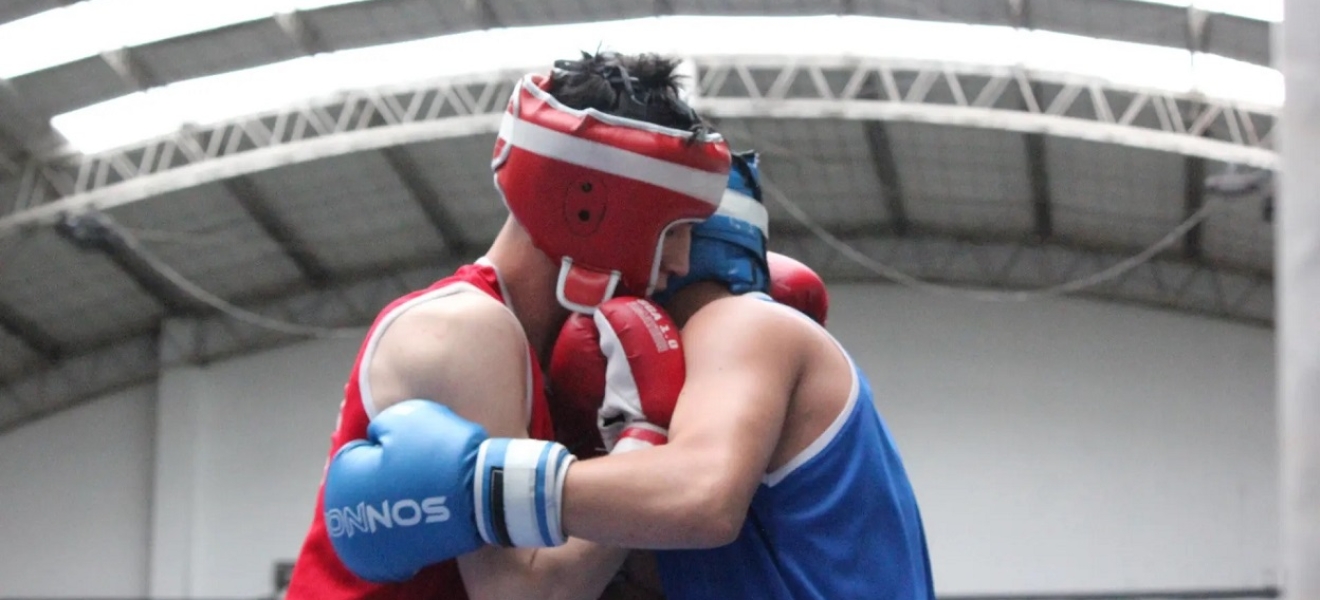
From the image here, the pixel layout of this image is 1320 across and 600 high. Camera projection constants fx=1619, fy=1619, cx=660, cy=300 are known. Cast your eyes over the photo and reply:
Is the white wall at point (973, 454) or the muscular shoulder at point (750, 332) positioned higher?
the white wall at point (973, 454)

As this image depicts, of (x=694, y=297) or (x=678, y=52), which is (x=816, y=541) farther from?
(x=678, y=52)

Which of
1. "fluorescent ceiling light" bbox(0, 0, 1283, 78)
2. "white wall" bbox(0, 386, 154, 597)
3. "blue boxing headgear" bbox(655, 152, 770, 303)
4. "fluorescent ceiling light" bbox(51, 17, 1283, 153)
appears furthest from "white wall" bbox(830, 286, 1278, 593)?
"blue boxing headgear" bbox(655, 152, 770, 303)

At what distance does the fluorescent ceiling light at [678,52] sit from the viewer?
12938mm

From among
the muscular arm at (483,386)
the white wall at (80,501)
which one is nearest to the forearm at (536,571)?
the muscular arm at (483,386)

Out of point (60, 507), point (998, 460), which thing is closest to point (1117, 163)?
point (998, 460)

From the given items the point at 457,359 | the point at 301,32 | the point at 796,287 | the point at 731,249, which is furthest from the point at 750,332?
the point at 301,32

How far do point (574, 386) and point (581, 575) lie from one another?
0.95 feet

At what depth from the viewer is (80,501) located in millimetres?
18047

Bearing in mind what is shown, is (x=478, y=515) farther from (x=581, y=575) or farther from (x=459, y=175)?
(x=459, y=175)

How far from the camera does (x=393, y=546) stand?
2055 mm

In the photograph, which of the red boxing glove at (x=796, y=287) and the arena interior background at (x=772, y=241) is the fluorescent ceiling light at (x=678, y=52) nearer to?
the arena interior background at (x=772, y=241)

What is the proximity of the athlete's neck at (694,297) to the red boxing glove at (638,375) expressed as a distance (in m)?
0.19

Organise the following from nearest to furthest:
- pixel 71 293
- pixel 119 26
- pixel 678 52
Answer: pixel 119 26, pixel 678 52, pixel 71 293

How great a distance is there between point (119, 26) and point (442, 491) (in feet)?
37.5
